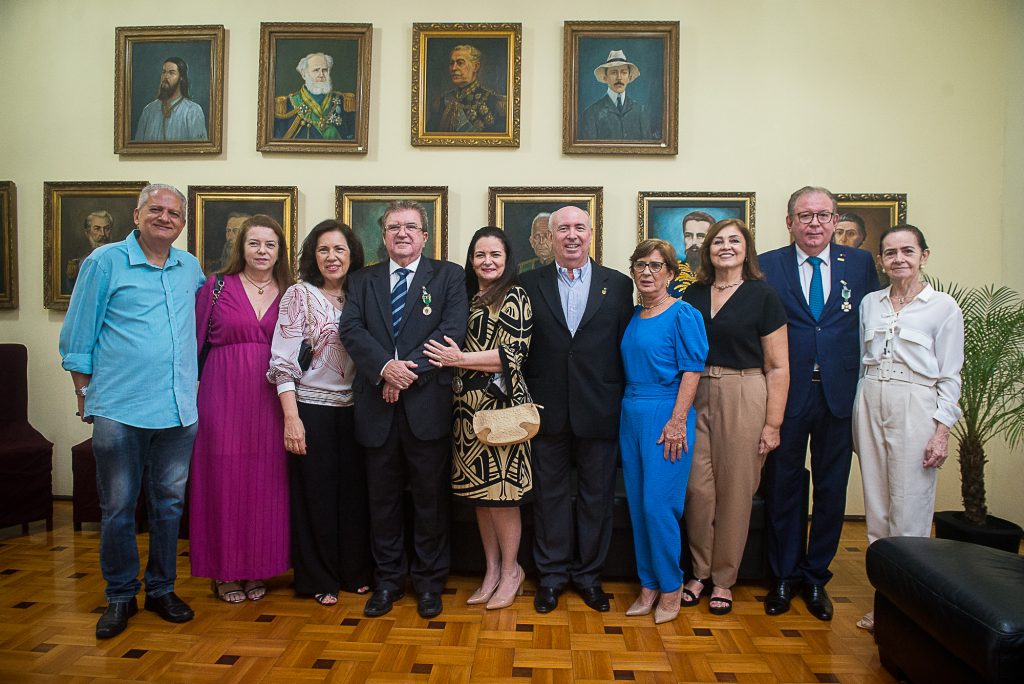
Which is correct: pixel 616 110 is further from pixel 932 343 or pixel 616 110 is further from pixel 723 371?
pixel 932 343

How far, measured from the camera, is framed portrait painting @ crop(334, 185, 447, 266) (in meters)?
4.95

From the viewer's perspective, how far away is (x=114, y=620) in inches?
119

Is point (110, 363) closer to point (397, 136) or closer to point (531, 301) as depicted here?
point (531, 301)

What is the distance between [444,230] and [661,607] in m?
3.07

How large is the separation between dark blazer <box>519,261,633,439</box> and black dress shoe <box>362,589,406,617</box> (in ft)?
3.75

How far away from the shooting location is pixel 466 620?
3146mm

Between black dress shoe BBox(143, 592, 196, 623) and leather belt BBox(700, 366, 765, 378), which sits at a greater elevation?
leather belt BBox(700, 366, 765, 378)

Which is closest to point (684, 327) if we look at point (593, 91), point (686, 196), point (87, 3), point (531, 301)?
point (531, 301)

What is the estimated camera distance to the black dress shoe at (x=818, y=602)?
3.21 metres

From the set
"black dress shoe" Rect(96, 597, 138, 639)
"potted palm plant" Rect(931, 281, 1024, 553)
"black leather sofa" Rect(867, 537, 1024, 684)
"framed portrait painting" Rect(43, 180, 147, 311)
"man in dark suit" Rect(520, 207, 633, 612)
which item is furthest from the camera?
"framed portrait painting" Rect(43, 180, 147, 311)

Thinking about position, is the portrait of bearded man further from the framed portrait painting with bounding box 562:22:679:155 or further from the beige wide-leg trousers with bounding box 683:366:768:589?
the beige wide-leg trousers with bounding box 683:366:768:589

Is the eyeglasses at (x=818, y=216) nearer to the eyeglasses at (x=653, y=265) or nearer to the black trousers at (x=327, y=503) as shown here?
the eyeglasses at (x=653, y=265)

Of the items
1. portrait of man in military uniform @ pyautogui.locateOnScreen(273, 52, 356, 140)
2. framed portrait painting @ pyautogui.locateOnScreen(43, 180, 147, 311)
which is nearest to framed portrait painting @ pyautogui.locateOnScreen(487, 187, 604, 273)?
portrait of man in military uniform @ pyautogui.locateOnScreen(273, 52, 356, 140)

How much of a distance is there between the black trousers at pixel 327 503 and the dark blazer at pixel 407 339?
0.20m
